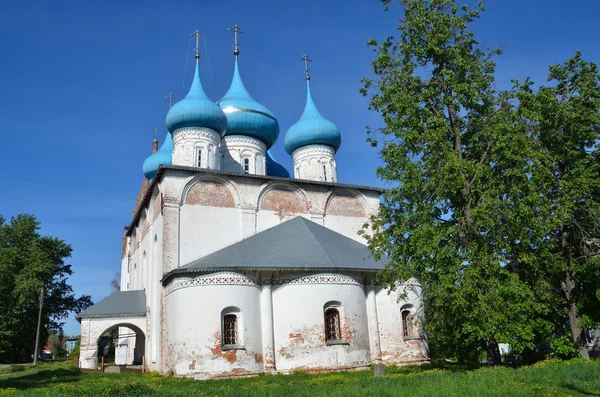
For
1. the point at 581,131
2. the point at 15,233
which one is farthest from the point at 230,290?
the point at 15,233

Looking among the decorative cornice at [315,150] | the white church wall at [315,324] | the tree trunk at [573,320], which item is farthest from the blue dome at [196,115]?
the tree trunk at [573,320]

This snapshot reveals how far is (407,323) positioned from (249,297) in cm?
553

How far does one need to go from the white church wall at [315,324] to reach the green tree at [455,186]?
2.85 metres

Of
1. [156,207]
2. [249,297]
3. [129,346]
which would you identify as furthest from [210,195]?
[129,346]

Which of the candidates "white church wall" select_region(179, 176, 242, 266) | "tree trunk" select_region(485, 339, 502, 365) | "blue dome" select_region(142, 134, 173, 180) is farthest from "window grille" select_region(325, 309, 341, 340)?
"blue dome" select_region(142, 134, 173, 180)

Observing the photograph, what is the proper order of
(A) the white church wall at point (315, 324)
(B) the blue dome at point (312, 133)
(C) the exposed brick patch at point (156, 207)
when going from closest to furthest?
1. (A) the white church wall at point (315, 324)
2. (C) the exposed brick patch at point (156, 207)
3. (B) the blue dome at point (312, 133)

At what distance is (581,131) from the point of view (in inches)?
526

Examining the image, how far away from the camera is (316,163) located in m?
22.8

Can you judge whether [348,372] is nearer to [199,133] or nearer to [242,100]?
[199,133]

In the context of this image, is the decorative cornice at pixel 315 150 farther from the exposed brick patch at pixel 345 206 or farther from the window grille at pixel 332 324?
the window grille at pixel 332 324

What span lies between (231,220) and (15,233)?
61.6 feet

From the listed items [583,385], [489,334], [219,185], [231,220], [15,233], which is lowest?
[583,385]

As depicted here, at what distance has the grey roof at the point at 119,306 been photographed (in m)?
17.9

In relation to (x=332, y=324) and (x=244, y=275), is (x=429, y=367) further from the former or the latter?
(x=244, y=275)
